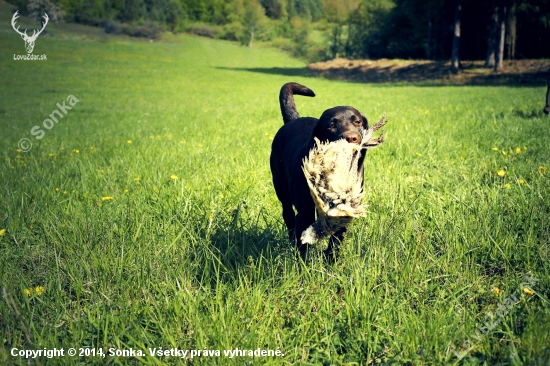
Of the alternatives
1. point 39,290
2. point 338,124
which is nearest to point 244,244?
point 338,124

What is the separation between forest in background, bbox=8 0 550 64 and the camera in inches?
1303

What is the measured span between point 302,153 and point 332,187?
0.98 metres

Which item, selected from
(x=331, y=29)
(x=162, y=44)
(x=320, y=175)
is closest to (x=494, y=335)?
(x=320, y=175)

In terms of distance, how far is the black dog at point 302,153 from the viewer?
2908 millimetres

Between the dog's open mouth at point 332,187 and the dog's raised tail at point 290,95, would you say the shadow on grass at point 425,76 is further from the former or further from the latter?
the dog's open mouth at point 332,187

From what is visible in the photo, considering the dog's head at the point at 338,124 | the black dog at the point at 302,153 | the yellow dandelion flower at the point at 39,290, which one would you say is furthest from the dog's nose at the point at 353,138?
the yellow dandelion flower at the point at 39,290

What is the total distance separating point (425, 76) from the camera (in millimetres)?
35000

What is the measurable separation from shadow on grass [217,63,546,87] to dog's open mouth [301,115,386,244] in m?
25.8

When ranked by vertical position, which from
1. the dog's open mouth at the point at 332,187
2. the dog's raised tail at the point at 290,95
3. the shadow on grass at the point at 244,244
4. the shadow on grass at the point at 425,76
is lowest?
the shadow on grass at the point at 244,244

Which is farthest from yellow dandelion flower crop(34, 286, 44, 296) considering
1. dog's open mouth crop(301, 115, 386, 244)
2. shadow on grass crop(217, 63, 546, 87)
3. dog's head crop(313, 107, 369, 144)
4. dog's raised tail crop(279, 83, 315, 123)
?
shadow on grass crop(217, 63, 546, 87)

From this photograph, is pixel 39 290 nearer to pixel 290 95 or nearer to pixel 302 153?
pixel 302 153

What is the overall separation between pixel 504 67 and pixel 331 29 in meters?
40.3

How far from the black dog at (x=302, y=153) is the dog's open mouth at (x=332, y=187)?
352mm

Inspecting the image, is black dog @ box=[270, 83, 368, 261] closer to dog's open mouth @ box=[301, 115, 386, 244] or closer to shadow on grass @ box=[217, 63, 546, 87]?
dog's open mouth @ box=[301, 115, 386, 244]
